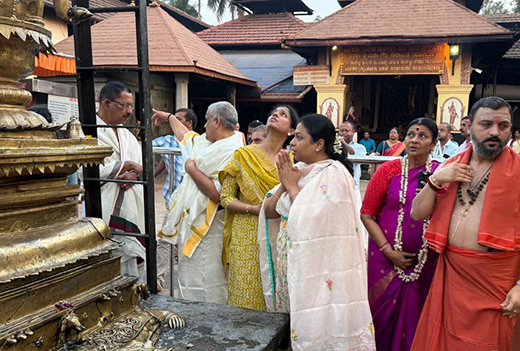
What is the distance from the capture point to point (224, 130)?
3.20 metres

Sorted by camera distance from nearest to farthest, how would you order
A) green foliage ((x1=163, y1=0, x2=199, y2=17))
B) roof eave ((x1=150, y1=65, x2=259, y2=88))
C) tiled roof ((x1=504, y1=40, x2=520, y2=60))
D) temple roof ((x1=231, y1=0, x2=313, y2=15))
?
roof eave ((x1=150, y1=65, x2=259, y2=88)) → tiled roof ((x1=504, y1=40, x2=520, y2=60)) → temple roof ((x1=231, y1=0, x2=313, y2=15)) → green foliage ((x1=163, y1=0, x2=199, y2=17))

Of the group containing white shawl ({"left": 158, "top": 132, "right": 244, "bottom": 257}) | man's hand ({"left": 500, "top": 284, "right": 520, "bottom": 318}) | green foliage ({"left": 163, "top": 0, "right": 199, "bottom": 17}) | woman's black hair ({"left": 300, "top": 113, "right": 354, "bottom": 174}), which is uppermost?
green foliage ({"left": 163, "top": 0, "right": 199, "bottom": 17})

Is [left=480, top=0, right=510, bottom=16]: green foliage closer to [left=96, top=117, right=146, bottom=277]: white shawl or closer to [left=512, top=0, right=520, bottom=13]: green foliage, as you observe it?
[left=512, top=0, right=520, bottom=13]: green foliage

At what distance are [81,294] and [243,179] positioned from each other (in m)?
1.49

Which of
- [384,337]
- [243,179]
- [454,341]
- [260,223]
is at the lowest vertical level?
[384,337]

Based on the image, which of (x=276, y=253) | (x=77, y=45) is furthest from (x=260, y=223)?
(x=77, y=45)

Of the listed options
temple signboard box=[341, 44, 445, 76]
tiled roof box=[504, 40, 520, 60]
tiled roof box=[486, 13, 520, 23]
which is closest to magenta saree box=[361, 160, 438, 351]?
temple signboard box=[341, 44, 445, 76]

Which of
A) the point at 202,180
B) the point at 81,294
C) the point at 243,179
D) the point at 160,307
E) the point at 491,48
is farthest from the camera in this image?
the point at 491,48

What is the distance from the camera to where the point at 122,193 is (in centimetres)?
269

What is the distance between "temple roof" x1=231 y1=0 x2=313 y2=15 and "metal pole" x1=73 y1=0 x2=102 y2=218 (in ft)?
58.7

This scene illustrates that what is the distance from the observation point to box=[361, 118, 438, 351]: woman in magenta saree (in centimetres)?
254

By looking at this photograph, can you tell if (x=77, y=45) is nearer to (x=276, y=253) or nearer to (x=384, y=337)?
(x=276, y=253)

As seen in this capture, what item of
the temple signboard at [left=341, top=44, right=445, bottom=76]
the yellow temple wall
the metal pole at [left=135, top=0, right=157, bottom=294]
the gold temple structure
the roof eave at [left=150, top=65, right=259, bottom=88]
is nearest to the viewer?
the gold temple structure

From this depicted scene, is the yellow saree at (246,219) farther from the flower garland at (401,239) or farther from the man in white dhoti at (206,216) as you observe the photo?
the flower garland at (401,239)
